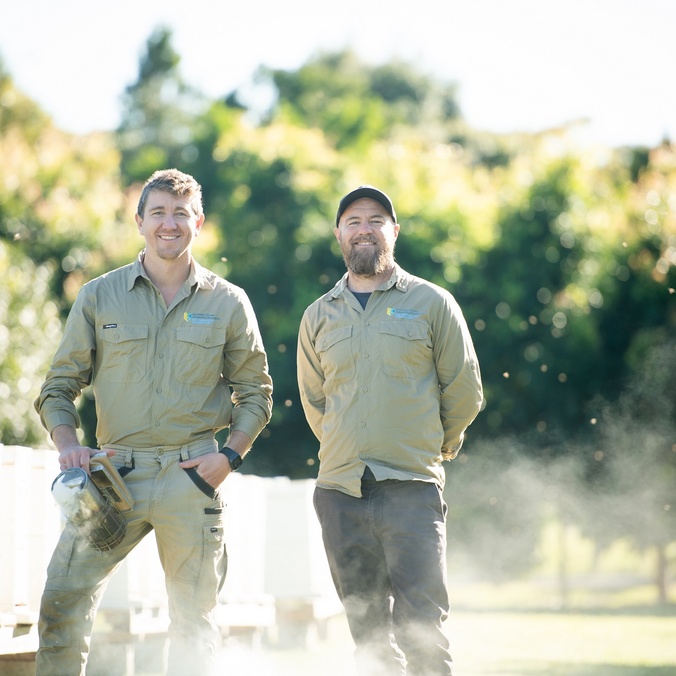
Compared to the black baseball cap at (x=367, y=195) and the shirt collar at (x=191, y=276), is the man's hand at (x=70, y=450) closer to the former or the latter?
the shirt collar at (x=191, y=276)

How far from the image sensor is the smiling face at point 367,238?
4793 millimetres

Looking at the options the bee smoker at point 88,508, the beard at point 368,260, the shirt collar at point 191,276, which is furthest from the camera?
the beard at point 368,260

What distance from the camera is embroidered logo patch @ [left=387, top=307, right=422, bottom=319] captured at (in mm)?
4730

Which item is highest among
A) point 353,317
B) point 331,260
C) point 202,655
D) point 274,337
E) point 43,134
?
point 43,134

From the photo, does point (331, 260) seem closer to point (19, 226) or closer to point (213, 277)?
point (19, 226)

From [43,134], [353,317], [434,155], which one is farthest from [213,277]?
[43,134]

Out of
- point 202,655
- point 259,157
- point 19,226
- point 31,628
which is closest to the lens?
point 202,655

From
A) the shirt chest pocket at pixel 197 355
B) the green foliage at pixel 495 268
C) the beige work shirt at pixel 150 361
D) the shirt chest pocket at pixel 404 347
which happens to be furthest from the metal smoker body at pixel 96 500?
the green foliage at pixel 495 268

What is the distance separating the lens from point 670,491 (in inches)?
700

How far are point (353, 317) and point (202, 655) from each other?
4.89 ft

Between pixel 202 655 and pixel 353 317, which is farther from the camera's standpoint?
pixel 353 317

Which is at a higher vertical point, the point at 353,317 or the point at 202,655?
the point at 353,317

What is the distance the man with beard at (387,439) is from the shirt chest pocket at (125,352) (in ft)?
2.59

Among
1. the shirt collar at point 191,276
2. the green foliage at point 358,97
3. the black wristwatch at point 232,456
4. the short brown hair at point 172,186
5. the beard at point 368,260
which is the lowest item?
the black wristwatch at point 232,456
